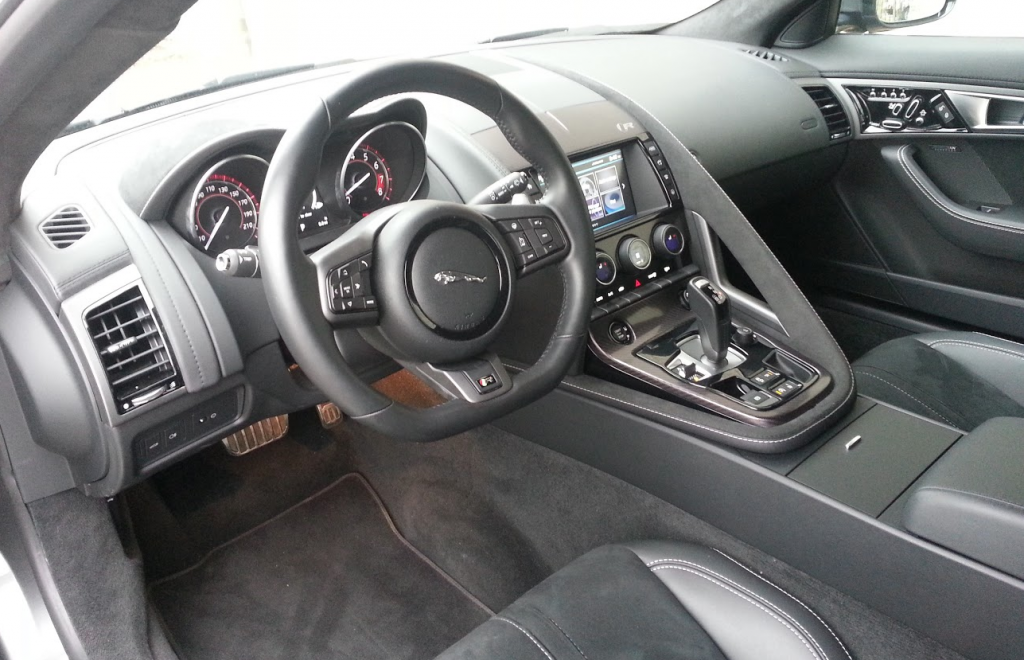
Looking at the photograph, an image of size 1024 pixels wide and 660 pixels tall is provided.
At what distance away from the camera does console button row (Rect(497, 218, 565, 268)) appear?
122 cm

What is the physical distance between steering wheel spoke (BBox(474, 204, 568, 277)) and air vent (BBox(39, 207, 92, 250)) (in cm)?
59

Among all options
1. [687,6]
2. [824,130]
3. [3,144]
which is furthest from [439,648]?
[687,6]

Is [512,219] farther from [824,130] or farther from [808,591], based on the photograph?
[824,130]

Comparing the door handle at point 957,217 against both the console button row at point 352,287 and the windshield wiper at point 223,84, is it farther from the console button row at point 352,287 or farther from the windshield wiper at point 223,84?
the console button row at point 352,287

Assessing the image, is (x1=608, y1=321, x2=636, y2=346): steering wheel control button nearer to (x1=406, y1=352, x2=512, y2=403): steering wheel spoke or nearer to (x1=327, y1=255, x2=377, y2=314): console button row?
(x1=406, y1=352, x2=512, y2=403): steering wheel spoke

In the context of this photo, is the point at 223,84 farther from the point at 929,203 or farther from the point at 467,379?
the point at 929,203

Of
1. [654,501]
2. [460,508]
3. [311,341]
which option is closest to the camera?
[311,341]

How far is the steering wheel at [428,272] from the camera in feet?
3.36

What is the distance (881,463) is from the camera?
1354mm

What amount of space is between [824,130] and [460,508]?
1505 mm

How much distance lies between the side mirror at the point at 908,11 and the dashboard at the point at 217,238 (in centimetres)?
130

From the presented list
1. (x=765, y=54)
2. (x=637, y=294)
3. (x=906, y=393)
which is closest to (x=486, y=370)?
(x=637, y=294)

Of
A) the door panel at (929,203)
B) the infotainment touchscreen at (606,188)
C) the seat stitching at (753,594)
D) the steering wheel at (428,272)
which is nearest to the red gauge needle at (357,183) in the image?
the steering wheel at (428,272)

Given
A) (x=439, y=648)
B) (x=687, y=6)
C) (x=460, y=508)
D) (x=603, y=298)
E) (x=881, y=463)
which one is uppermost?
(x=687, y=6)
